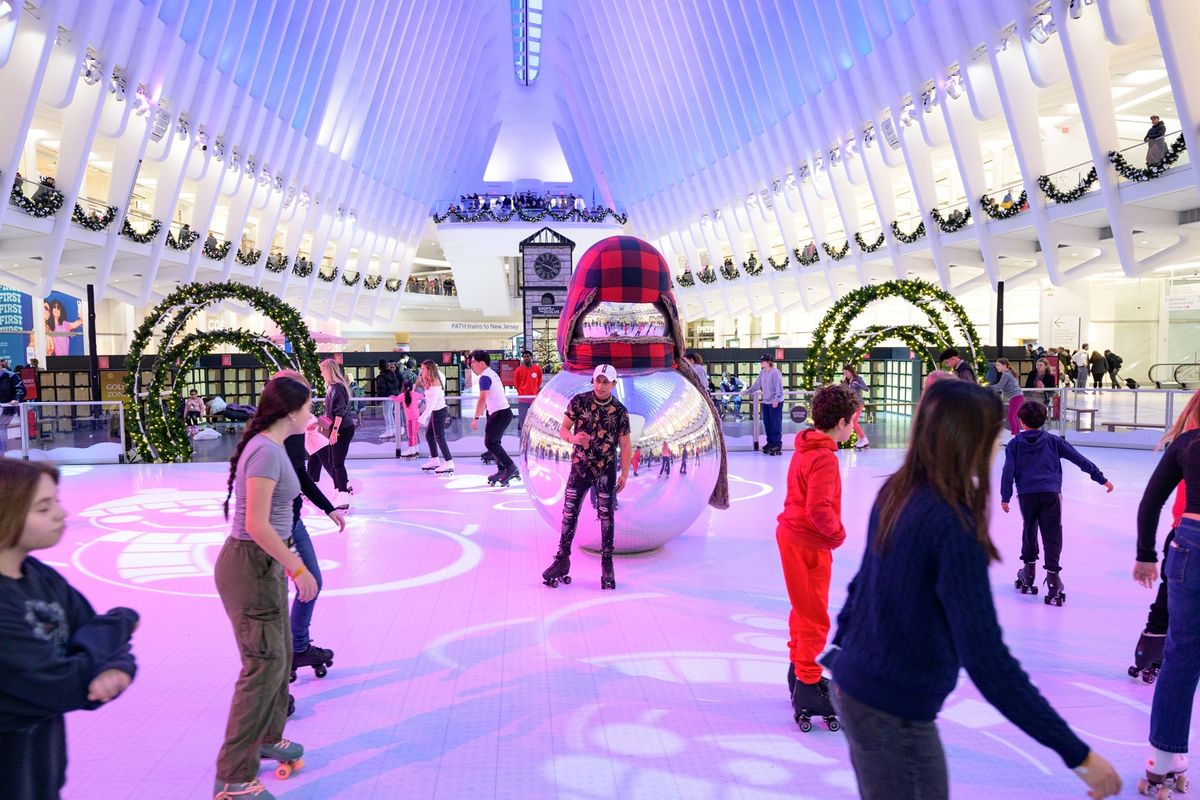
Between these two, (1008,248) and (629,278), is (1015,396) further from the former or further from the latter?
(1008,248)

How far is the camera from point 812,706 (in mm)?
3627

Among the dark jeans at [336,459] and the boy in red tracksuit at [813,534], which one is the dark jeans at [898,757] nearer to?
the boy in red tracksuit at [813,534]

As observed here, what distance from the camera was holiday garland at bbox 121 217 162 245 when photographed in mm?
21933

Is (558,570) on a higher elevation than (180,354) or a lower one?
lower

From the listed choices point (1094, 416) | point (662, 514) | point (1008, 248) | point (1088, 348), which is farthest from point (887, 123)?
point (662, 514)

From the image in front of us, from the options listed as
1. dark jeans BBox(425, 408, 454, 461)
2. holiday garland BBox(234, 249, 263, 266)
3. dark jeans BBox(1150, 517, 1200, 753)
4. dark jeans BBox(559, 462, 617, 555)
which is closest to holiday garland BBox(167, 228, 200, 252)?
holiday garland BBox(234, 249, 263, 266)

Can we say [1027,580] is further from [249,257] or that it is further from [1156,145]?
[249,257]

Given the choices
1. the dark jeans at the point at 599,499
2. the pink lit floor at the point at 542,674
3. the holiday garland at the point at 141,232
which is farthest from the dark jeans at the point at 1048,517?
the holiday garland at the point at 141,232

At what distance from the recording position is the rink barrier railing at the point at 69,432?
12.0 m

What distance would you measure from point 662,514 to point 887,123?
20114 mm

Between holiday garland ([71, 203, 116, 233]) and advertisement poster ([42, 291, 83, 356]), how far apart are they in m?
8.02

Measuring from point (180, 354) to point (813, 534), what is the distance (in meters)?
10.9

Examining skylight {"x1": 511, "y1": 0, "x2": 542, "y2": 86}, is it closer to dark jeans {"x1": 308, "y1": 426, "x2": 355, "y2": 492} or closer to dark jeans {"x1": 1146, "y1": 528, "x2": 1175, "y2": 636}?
dark jeans {"x1": 308, "y1": 426, "x2": 355, "y2": 492}

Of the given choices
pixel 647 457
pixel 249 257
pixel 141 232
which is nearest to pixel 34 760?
pixel 647 457
